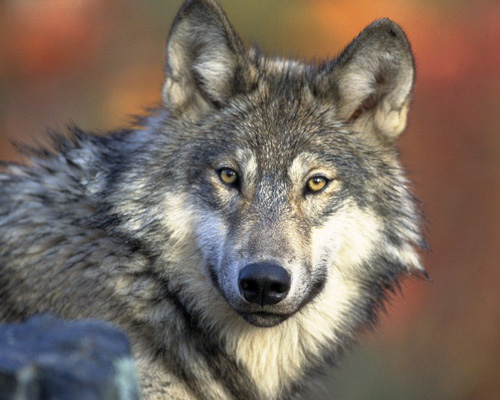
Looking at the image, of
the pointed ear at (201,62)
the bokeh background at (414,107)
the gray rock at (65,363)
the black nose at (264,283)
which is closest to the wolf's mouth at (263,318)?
the black nose at (264,283)

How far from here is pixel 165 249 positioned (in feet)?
13.6

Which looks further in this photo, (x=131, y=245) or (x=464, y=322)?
(x=464, y=322)

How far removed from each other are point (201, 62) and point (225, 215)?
35.2 inches

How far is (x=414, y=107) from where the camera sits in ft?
37.5

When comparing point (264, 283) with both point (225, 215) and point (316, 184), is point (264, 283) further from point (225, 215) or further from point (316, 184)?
point (316, 184)

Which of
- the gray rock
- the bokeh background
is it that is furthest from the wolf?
the bokeh background

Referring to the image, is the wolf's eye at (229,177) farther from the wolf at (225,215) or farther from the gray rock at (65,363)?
the gray rock at (65,363)

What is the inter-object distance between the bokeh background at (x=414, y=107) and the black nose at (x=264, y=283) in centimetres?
476

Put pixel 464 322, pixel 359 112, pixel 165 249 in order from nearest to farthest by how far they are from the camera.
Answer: pixel 165 249 < pixel 359 112 < pixel 464 322

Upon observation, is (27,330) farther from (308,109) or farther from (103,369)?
(308,109)

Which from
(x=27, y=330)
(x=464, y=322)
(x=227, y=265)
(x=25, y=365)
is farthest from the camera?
(x=464, y=322)

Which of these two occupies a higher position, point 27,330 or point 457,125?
point 457,125

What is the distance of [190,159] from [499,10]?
8.28m

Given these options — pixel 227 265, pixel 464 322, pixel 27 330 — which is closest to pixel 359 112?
pixel 227 265
